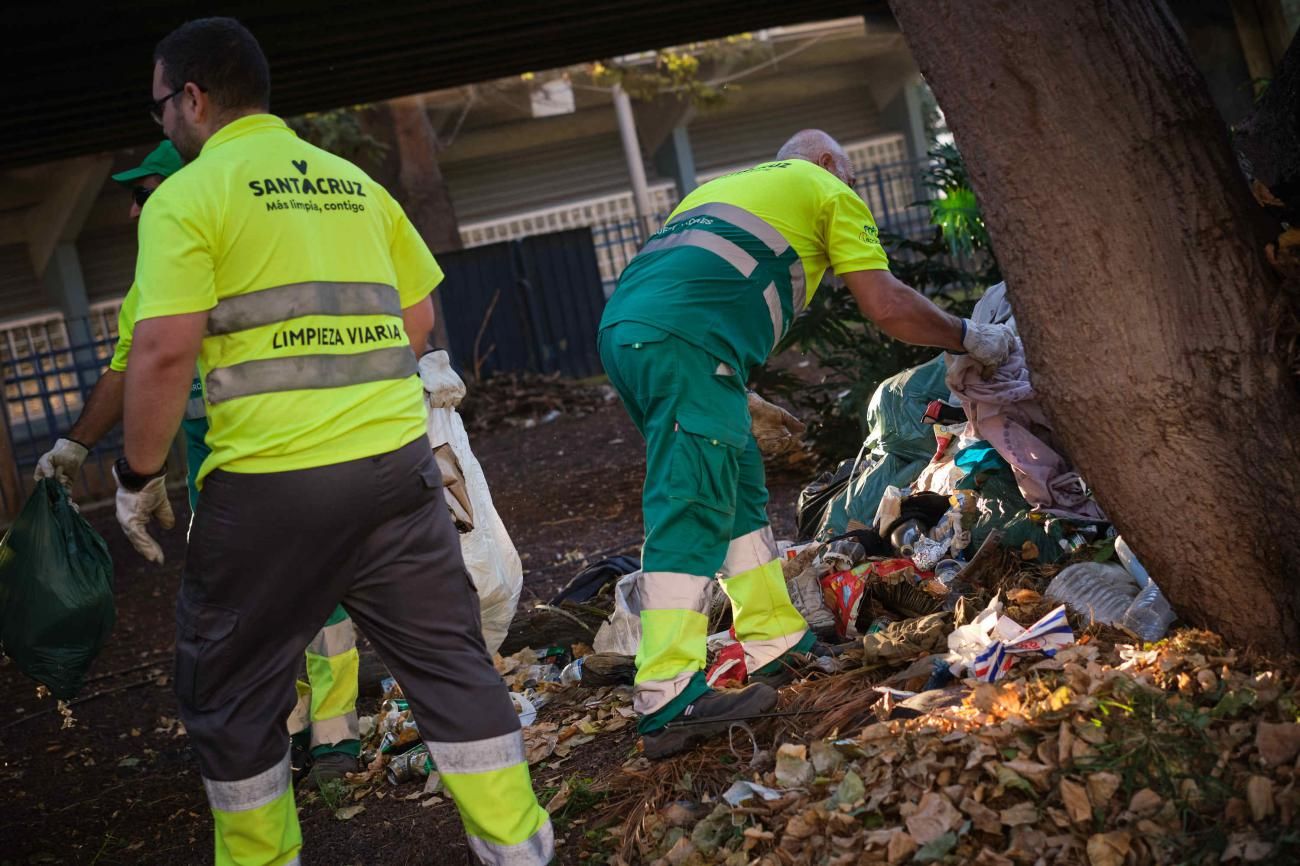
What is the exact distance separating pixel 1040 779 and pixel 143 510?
240cm

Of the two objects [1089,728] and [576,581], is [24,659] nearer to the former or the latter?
[576,581]

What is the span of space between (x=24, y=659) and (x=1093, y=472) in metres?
3.01

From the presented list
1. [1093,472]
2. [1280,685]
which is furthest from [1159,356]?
[1280,685]

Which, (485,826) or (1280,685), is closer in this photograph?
(1280,685)

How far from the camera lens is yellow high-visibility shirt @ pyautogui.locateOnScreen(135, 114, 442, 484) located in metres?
2.79

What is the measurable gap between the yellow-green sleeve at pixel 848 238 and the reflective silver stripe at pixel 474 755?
67.3 inches

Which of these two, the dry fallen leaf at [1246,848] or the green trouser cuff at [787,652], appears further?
the green trouser cuff at [787,652]

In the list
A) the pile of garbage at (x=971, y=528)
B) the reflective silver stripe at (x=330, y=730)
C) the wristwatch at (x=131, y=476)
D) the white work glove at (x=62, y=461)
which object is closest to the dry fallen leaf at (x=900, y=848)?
the pile of garbage at (x=971, y=528)

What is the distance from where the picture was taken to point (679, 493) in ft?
11.9

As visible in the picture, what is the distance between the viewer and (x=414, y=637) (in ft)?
10.1

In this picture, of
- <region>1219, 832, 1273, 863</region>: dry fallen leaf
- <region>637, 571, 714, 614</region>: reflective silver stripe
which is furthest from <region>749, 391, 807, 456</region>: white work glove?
<region>1219, 832, 1273, 863</region>: dry fallen leaf

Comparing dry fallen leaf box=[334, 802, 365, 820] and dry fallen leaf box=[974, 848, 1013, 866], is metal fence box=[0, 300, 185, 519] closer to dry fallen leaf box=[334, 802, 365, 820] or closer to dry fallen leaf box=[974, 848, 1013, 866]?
dry fallen leaf box=[334, 802, 365, 820]

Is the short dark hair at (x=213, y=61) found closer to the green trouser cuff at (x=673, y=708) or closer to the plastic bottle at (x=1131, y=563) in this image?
the green trouser cuff at (x=673, y=708)

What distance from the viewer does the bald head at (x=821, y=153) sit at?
4285 mm
